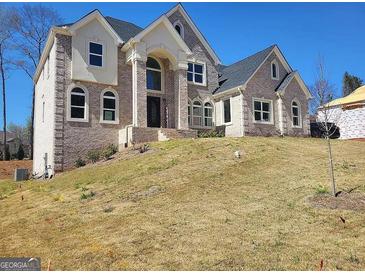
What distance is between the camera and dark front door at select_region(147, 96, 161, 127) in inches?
967

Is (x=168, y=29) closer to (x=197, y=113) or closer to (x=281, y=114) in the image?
(x=197, y=113)

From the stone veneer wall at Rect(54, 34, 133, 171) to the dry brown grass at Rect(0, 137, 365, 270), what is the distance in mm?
3815

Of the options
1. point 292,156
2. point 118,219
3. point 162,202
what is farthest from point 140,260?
point 292,156

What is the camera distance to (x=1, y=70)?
127 ft

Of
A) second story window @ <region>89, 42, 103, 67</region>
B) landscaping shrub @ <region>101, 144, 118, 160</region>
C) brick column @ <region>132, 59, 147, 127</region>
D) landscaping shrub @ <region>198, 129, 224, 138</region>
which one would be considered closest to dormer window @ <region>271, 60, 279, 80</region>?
landscaping shrub @ <region>198, 129, 224, 138</region>

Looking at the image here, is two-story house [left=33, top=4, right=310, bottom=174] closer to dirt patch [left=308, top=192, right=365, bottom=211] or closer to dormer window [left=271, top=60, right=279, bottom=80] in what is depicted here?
dormer window [left=271, top=60, right=279, bottom=80]

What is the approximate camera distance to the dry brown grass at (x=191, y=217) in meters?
7.04

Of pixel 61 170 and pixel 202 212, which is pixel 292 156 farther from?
pixel 61 170

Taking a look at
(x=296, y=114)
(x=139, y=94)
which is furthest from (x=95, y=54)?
(x=296, y=114)

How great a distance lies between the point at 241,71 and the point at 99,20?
37.0 ft

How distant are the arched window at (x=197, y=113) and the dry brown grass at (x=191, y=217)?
969 centimetres

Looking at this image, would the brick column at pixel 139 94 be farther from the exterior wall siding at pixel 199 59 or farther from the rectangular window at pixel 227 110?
the rectangular window at pixel 227 110

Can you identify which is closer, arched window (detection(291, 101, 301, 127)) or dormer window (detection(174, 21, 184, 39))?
dormer window (detection(174, 21, 184, 39))

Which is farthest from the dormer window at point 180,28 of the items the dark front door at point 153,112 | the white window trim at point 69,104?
the white window trim at point 69,104
